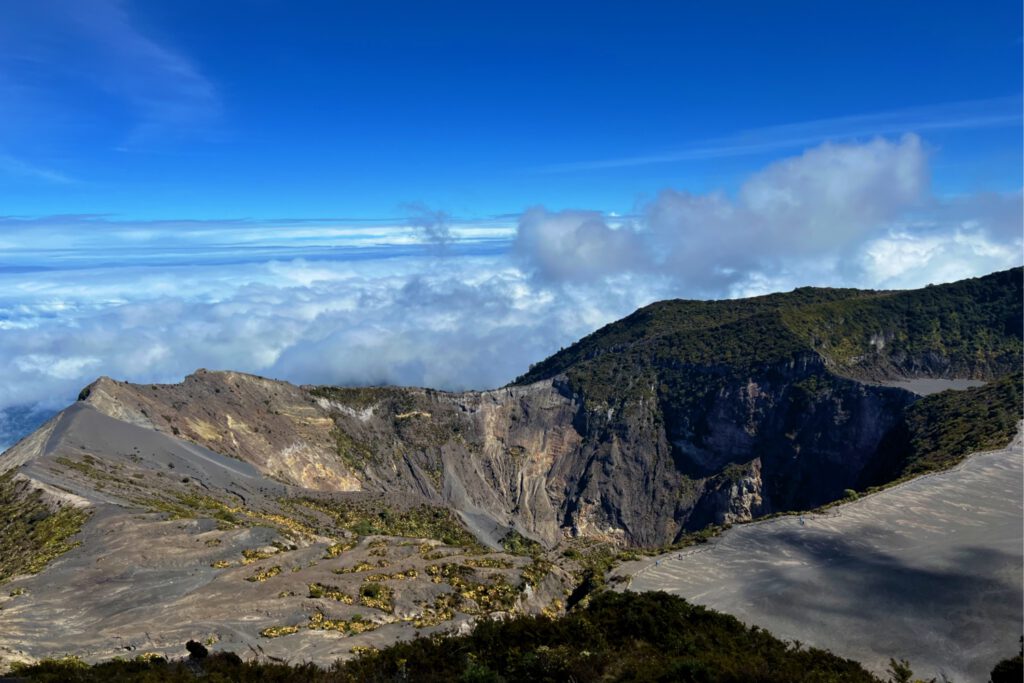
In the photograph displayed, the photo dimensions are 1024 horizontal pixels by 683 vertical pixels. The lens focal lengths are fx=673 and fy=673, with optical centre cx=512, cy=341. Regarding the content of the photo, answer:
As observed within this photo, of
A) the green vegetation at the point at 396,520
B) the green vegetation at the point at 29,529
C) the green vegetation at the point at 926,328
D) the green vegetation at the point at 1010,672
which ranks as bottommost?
the green vegetation at the point at 396,520

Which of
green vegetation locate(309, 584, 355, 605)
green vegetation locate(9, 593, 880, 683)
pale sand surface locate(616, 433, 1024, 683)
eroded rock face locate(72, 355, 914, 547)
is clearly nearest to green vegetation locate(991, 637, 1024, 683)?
green vegetation locate(9, 593, 880, 683)

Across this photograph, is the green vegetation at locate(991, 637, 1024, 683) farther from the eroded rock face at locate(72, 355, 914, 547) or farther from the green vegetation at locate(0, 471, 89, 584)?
the eroded rock face at locate(72, 355, 914, 547)

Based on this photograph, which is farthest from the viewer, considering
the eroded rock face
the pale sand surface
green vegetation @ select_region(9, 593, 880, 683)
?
the eroded rock face

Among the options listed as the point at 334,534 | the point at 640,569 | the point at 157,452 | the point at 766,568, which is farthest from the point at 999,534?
the point at 157,452

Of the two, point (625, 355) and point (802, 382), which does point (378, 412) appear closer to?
point (625, 355)

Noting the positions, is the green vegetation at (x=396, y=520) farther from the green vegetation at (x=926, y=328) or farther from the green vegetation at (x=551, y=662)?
the green vegetation at (x=926, y=328)

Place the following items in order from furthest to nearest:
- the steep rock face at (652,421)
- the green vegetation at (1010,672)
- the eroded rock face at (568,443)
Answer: the steep rock face at (652,421)
the eroded rock face at (568,443)
the green vegetation at (1010,672)

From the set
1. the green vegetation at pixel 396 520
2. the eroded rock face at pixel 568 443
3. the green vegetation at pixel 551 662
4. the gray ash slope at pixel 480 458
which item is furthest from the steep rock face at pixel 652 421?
the green vegetation at pixel 551 662
